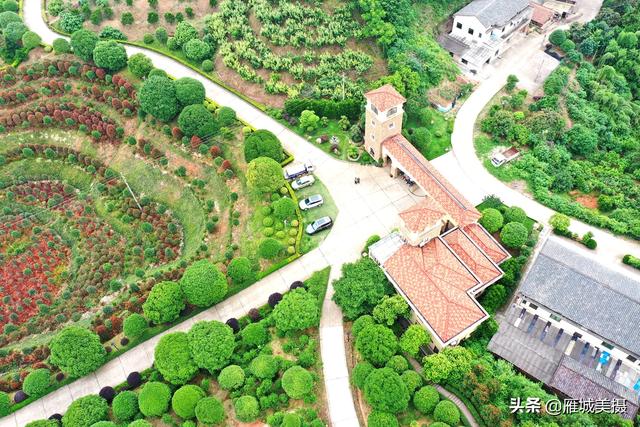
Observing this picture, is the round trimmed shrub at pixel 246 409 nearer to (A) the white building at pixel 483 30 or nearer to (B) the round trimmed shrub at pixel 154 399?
(B) the round trimmed shrub at pixel 154 399

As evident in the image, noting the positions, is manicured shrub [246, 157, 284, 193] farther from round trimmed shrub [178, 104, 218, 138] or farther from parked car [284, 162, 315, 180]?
round trimmed shrub [178, 104, 218, 138]

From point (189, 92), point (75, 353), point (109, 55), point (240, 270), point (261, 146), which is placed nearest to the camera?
point (75, 353)

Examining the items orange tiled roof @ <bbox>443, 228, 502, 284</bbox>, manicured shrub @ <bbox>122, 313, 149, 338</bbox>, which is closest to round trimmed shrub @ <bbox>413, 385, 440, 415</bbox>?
orange tiled roof @ <bbox>443, 228, 502, 284</bbox>

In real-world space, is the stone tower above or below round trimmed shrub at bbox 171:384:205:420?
above

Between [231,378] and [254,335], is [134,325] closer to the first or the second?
[231,378]

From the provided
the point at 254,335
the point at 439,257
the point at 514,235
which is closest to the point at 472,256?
the point at 439,257

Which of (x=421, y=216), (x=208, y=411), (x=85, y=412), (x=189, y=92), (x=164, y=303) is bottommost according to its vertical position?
(x=208, y=411)

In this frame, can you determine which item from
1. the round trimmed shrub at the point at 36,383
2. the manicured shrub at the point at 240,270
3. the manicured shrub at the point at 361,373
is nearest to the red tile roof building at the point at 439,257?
the manicured shrub at the point at 361,373

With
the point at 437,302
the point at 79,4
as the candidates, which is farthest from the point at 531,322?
the point at 79,4
